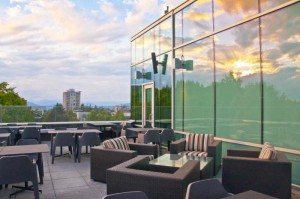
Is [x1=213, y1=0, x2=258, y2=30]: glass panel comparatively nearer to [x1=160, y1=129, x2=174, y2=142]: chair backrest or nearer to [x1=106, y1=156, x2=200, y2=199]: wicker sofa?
[x1=160, y1=129, x2=174, y2=142]: chair backrest

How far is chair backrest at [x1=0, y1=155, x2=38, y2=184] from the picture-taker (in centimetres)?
387

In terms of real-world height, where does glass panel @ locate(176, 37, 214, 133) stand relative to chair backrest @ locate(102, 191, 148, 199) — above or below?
above

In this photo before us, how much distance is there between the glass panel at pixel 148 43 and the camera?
38.2 ft

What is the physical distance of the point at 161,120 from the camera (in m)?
10.8

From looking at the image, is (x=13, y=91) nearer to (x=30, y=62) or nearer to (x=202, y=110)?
(x=30, y=62)

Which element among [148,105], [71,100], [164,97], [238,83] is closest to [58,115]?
[71,100]

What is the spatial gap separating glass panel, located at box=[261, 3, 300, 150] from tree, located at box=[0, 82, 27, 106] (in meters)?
21.6

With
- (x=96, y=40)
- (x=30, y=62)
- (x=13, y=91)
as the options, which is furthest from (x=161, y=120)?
(x=13, y=91)

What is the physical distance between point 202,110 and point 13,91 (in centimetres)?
2135

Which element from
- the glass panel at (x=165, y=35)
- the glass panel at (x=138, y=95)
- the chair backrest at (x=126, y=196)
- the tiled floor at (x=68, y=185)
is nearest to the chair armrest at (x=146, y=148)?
the tiled floor at (x=68, y=185)

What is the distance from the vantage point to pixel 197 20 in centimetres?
845

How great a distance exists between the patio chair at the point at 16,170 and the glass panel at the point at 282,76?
4449 millimetres

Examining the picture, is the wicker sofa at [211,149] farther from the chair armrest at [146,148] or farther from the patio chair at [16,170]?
the patio chair at [16,170]

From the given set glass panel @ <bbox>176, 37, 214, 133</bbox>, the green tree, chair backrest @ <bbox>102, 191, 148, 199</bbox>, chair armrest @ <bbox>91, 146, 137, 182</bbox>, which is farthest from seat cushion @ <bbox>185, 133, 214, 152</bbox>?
the green tree
